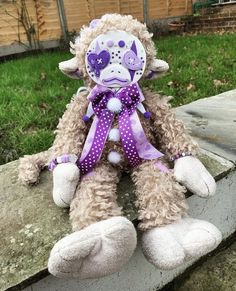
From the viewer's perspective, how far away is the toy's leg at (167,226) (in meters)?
1.27

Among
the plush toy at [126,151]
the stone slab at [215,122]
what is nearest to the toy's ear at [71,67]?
the plush toy at [126,151]

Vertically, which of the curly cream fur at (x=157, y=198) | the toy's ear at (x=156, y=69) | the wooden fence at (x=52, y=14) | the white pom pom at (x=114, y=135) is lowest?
the wooden fence at (x=52, y=14)

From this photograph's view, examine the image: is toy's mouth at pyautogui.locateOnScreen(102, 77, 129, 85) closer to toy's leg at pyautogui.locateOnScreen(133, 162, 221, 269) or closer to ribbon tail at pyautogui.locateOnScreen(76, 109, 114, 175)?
ribbon tail at pyautogui.locateOnScreen(76, 109, 114, 175)

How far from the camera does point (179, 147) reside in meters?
1.58

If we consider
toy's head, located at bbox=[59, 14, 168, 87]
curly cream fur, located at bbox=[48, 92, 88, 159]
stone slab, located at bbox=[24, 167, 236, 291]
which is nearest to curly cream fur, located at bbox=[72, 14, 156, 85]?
toy's head, located at bbox=[59, 14, 168, 87]

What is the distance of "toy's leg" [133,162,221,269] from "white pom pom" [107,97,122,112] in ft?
0.89

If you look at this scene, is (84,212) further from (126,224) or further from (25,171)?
(25,171)

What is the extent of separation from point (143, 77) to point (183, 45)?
501 cm

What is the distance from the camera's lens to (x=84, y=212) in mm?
1334

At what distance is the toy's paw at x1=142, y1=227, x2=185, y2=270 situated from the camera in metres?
1.25

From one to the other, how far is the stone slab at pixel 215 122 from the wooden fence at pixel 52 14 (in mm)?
6066

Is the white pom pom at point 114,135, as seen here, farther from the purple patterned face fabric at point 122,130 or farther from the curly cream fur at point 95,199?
the curly cream fur at point 95,199

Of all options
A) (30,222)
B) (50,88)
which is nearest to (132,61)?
(30,222)

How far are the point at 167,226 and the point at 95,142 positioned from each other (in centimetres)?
44
